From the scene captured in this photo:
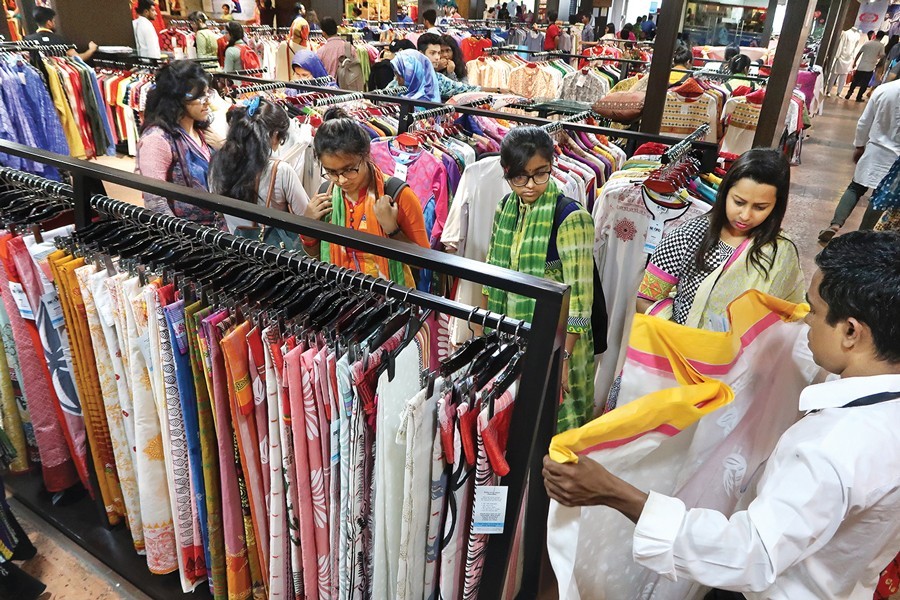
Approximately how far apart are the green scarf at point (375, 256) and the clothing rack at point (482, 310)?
60 centimetres

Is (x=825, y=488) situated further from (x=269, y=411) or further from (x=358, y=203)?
(x=358, y=203)

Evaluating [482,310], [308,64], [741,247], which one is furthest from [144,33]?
[482,310]

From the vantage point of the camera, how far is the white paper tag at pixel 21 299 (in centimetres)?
178

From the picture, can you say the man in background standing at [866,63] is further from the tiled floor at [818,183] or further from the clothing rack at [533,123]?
the clothing rack at [533,123]

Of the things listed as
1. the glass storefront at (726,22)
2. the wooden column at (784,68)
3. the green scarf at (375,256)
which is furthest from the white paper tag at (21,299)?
the glass storefront at (726,22)

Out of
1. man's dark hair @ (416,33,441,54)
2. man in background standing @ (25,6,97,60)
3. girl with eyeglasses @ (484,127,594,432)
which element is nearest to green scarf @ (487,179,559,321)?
girl with eyeglasses @ (484,127,594,432)

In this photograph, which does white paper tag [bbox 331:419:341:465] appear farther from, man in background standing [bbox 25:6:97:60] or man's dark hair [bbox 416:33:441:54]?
man in background standing [bbox 25:6:97:60]

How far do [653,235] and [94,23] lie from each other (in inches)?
292

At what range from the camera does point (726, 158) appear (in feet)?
10.6

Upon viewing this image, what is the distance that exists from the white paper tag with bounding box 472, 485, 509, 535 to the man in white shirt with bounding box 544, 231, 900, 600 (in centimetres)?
14

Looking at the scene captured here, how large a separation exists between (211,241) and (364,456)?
686 millimetres

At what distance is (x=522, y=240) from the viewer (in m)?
2.23

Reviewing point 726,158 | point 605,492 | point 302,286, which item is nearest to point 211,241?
point 302,286

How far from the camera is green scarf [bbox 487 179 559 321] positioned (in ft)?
7.13
